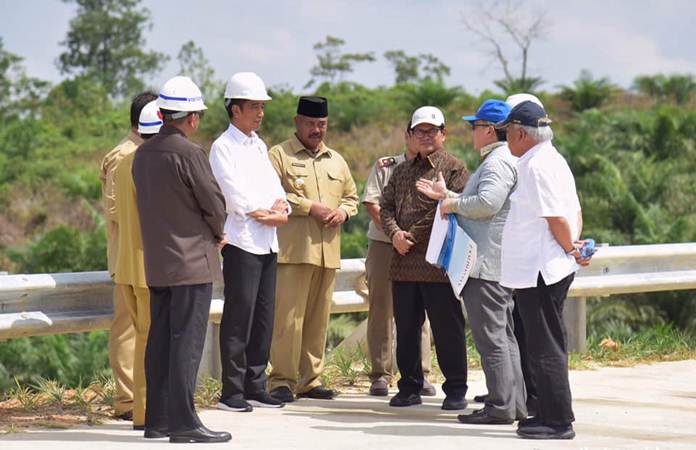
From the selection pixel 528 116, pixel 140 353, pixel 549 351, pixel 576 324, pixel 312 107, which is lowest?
pixel 576 324

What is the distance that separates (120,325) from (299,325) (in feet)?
4.77

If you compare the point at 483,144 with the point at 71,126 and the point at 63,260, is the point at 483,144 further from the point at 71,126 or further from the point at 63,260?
the point at 71,126

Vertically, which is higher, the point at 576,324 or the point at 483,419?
the point at 576,324

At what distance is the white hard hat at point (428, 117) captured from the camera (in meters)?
8.60

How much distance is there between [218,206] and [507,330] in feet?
7.11

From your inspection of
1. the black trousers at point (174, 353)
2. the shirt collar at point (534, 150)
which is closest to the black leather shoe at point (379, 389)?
the black trousers at point (174, 353)

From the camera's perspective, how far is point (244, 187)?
8320 millimetres

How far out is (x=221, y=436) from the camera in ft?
23.1

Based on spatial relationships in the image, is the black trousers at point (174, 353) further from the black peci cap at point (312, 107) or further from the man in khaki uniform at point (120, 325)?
the black peci cap at point (312, 107)

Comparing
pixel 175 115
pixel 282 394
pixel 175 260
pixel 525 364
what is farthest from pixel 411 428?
pixel 175 115

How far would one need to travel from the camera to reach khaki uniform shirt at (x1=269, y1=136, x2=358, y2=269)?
8.87 metres

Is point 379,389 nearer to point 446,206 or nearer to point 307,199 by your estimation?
point 307,199

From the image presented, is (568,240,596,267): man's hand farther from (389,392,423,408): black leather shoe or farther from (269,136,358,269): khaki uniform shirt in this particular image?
(269,136,358,269): khaki uniform shirt

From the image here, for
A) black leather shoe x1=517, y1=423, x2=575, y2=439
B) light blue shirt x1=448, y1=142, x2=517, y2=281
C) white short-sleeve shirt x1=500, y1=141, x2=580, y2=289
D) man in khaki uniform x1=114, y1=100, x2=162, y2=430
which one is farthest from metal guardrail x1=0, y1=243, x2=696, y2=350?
black leather shoe x1=517, y1=423, x2=575, y2=439
